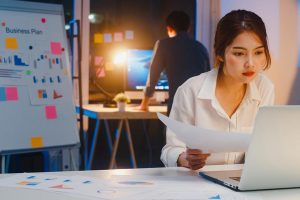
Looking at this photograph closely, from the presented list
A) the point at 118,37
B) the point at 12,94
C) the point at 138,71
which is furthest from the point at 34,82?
the point at 118,37

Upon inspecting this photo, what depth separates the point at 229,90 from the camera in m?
1.72

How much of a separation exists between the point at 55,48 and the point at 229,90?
1.80 meters

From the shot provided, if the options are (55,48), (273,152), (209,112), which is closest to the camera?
(273,152)

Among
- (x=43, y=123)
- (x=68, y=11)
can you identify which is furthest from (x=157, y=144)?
(x=43, y=123)

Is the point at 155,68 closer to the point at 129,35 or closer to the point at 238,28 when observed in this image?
the point at 129,35

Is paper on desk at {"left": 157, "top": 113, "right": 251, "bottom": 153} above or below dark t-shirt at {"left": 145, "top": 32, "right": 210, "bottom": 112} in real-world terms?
below

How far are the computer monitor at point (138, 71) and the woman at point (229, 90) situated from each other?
2576 millimetres

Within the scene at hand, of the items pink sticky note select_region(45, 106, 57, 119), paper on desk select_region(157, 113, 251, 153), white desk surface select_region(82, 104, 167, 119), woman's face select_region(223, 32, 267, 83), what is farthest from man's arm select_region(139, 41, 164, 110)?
paper on desk select_region(157, 113, 251, 153)

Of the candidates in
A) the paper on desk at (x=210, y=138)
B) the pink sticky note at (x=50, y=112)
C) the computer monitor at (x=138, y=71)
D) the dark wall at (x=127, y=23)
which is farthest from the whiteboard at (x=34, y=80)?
the paper on desk at (x=210, y=138)

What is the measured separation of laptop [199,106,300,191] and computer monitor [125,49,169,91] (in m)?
3.18

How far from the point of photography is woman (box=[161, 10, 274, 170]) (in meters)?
1.55

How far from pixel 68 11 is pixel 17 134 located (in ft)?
7.17

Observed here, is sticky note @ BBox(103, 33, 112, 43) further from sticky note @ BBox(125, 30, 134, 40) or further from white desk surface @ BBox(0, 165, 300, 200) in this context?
white desk surface @ BBox(0, 165, 300, 200)

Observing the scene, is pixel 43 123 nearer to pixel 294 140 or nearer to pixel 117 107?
pixel 117 107
